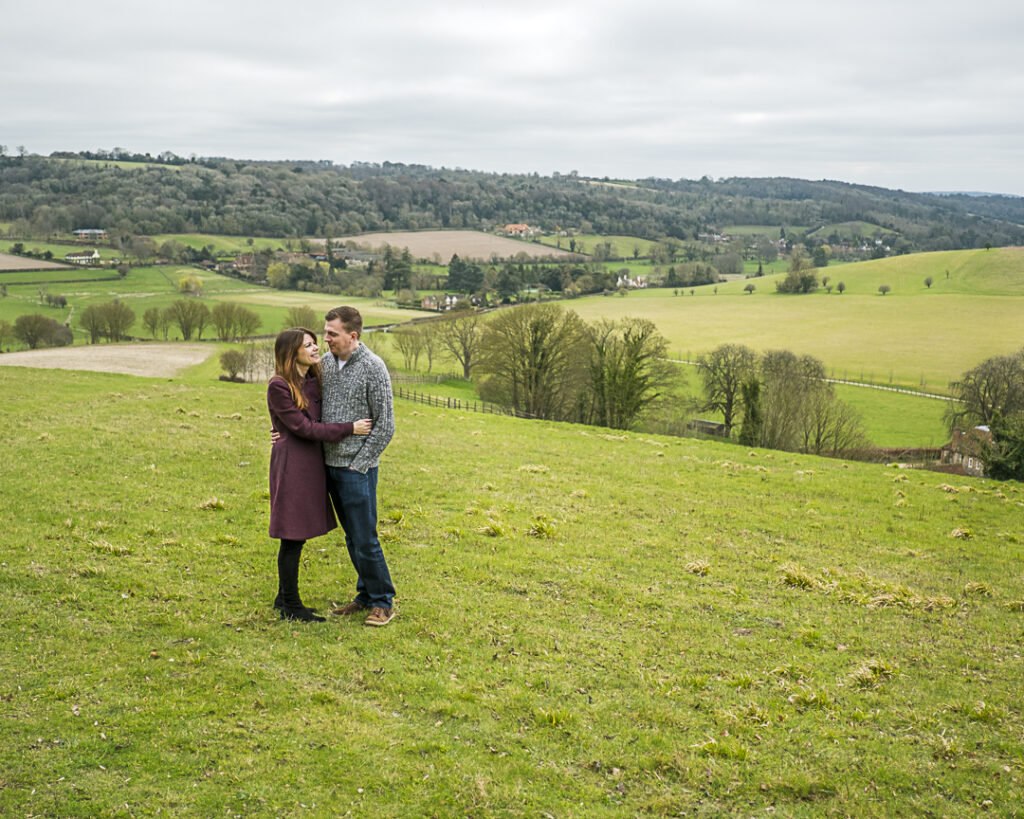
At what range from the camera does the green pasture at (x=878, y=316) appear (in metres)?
98.3

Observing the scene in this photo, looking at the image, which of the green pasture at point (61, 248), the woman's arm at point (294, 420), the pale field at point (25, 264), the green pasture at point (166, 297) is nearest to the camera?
the woman's arm at point (294, 420)

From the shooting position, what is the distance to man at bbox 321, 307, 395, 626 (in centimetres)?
884

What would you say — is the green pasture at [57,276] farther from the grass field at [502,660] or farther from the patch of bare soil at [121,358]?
the grass field at [502,660]

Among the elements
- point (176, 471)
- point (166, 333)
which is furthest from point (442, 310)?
point (176, 471)

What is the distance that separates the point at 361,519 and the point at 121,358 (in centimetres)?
6144

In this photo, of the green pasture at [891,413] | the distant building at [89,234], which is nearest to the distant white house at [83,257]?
the distant building at [89,234]

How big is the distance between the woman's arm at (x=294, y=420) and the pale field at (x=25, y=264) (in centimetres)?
14650

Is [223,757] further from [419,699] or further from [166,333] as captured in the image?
[166,333]

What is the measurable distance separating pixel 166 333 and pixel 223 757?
97.2 metres

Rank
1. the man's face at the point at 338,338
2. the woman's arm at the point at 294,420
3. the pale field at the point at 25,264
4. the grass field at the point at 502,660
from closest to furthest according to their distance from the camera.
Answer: the grass field at the point at 502,660
the woman's arm at the point at 294,420
the man's face at the point at 338,338
the pale field at the point at 25,264

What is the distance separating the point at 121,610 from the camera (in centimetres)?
910

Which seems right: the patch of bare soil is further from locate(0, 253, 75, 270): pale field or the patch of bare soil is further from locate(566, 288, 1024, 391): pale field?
locate(0, 253, 75, 270): pale field

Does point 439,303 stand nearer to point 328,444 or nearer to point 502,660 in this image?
point 328,444

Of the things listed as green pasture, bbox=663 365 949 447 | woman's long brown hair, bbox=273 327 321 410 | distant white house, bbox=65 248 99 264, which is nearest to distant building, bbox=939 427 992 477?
green pasture, bbox=663 365 949 447
